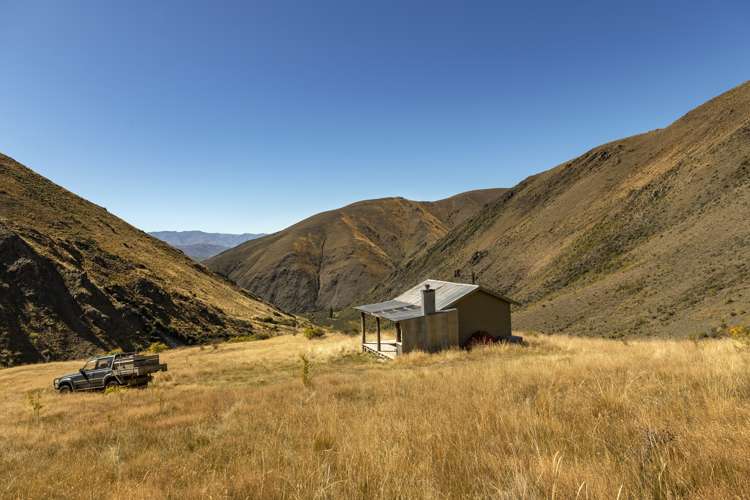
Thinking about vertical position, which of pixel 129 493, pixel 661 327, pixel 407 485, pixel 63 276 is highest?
pixel 63 276

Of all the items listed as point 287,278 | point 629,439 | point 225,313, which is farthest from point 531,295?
point 287,278

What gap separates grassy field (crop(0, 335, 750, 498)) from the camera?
10.5 ft

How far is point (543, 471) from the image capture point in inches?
122

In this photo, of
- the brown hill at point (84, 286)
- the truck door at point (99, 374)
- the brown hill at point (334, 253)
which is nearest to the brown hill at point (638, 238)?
the truck door at point (99, 374)

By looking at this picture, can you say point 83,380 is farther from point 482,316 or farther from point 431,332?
point 482,316

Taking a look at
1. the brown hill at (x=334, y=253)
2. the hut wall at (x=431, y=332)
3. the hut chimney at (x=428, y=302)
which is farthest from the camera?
the brown hill at (x=334, y=253)

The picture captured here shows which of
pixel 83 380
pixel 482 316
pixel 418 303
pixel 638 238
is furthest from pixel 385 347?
pixel 638 238

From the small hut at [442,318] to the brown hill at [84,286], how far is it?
2535 centimetres

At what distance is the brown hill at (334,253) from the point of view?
143 meters

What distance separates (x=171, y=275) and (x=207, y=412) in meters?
49.7

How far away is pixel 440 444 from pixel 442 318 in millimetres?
20361

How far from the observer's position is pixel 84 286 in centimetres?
3853

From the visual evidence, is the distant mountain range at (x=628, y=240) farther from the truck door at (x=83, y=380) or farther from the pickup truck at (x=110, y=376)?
A: the truck door at (x=83, y=380)

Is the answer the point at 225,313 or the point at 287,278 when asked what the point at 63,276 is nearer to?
the point at 225,313
